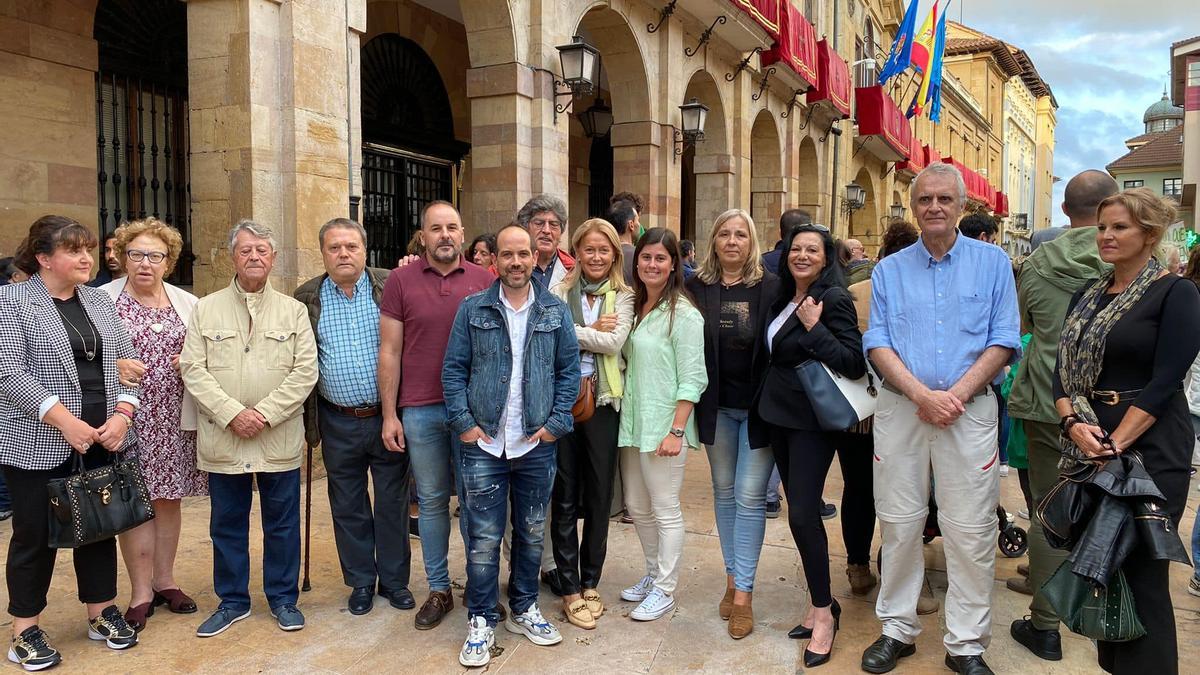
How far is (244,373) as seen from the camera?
3465mm

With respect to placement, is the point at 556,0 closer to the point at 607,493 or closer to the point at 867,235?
the point at 607,493

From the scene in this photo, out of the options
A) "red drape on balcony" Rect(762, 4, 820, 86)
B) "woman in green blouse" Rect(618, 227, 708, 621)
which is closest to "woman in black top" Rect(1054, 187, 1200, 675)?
"woman in green blouse" Rect(618, 227, 708, 621)

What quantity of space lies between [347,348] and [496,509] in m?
1.08

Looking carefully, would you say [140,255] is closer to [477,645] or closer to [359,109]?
[477,645]

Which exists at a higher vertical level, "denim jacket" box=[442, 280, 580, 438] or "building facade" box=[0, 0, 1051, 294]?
"building facade" box=[0, 0, 1051, 294]

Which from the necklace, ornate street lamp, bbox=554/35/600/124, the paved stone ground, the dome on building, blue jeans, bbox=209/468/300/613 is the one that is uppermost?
the dome on building

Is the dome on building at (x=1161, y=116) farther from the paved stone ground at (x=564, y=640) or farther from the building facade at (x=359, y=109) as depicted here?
the paved stone ground at (x=564, y=640)

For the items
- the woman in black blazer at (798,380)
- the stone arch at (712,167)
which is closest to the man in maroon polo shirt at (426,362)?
the woman in black blazer at (798,380)

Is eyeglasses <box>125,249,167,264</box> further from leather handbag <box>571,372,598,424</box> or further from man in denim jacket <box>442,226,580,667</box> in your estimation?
leather handbag <box>571,372,598,424</box>

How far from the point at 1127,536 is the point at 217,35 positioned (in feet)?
20.0

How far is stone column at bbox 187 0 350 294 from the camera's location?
5555 mm

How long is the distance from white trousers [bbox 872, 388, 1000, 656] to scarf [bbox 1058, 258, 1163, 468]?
0.92 ft

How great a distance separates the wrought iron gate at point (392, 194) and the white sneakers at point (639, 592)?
6697 mm

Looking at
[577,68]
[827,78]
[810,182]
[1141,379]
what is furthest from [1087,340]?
[810,182]
